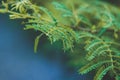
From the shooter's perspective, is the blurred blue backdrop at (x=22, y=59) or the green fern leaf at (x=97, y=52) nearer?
the green fern leaf at (x=97, y=52)

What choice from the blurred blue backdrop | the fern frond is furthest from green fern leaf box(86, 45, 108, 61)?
the blurred blue backdrop

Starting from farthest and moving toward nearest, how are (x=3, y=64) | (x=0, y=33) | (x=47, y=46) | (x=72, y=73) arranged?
1. (x=0, y=33)
2. (x=3, y=64)
3. (x=47, y=46)
4. (x=72, y=73)

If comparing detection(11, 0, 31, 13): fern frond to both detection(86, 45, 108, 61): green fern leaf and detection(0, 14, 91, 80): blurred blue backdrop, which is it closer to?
detection(86, 45, 108, 61): green fern leaf

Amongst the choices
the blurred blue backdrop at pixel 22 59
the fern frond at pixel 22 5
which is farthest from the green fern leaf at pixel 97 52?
the blurred blue backdrop at pixel 22 59

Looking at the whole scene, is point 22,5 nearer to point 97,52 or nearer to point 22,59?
point 97,52

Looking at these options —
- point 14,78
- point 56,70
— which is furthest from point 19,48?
point 56,70

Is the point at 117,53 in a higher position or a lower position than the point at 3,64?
higher

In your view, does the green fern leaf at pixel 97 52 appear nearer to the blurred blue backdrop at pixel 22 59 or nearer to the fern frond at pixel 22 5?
the fern frond at pixel 22 5

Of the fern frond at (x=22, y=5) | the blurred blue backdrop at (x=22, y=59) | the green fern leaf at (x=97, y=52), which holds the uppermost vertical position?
the fern frond at (x=22, y=5)

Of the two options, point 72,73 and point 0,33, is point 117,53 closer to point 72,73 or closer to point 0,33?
point 72,73
